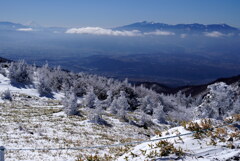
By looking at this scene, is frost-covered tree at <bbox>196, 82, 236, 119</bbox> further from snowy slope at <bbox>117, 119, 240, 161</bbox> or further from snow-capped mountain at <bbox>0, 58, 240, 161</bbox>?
snowy slope at <bbox>117, 119, 240, 161</bbox>

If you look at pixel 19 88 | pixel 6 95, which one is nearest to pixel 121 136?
pixel 6 95

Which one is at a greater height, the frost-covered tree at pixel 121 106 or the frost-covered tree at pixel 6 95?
the frost-covered tree at pixel 6 95

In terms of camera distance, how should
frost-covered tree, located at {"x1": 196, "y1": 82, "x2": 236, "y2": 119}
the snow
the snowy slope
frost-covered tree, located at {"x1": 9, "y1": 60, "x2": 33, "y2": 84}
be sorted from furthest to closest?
frost-covered tree, located at {"x1": 9, "y1": 60, "x2": 33, "y2": 84}
the snow
frost-covered tree, located at {"x1": 196, "y1": 82, "x2": 236, "y2": 119}
the snowy slope

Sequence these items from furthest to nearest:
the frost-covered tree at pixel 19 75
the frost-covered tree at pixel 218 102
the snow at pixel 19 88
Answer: the frost-covered tree at pixel 19 75 < the snow at pixel 19 88 < the frost-covered tree at pixel 218 102

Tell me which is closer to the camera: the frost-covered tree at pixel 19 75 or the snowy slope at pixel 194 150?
the snowy slope at pixel 194 150

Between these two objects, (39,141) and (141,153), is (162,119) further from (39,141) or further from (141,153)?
(141,153)

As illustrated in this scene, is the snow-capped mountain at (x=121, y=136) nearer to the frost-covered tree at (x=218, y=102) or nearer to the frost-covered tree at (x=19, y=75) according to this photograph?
the frost-covered tree at (x=218, y=102)

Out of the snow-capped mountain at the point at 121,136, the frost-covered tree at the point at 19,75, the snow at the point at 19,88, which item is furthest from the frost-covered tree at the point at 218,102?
the frost-covered tree at the point at 19,75

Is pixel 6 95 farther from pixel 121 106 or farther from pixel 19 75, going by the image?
pixel 19 75

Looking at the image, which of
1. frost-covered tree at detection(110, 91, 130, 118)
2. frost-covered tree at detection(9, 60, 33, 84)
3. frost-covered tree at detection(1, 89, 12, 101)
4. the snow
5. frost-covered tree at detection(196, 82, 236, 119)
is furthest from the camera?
frost-covered tree at detection(9, 60, 33, 84)

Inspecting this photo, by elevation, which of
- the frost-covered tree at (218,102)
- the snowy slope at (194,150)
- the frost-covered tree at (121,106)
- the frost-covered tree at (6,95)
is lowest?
the frost-covered tree at (121,106)

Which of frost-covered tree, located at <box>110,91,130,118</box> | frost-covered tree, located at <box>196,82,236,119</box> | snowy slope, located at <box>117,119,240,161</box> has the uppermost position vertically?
snowy slope, located at <box>117,119,240,161</box>

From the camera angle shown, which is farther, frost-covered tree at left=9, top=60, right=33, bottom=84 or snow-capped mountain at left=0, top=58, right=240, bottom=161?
frost-covered tree at left=9, top=60, right=33, bottom=84

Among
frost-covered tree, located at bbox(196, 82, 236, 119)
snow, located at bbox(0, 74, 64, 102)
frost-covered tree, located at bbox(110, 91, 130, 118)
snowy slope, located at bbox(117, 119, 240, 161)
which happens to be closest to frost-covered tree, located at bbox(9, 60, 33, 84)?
snow, located at bbox(0, 74, 64, 102)
